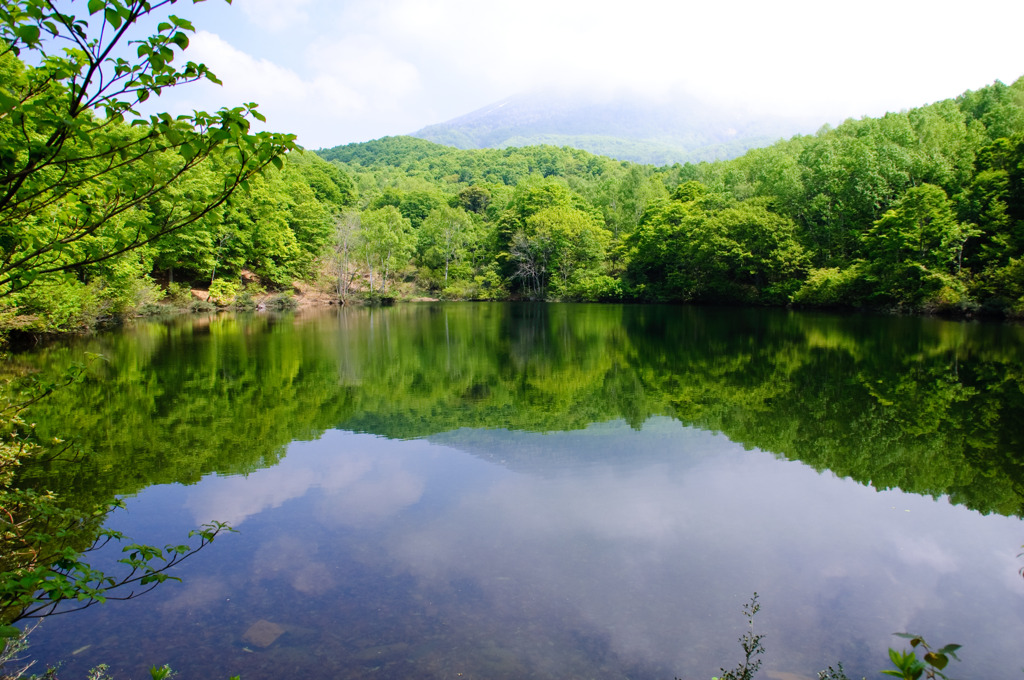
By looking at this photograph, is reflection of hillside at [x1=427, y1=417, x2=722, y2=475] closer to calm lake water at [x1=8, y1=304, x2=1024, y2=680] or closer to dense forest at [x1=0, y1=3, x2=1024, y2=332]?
calm lake water at [x1=8, y1=304, x2=1024, y2=680]

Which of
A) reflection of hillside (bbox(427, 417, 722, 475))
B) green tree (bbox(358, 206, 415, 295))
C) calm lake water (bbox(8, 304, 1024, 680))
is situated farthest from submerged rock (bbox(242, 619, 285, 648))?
green tree (bbox(358, 206, 415, 295))

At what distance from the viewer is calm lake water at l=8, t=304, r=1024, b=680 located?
4723 millimetres

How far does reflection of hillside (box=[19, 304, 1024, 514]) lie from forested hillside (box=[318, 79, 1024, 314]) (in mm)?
11931

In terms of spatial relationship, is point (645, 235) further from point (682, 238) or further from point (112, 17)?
point (112, 17)

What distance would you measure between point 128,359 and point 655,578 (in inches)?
740

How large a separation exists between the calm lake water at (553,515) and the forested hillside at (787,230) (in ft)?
72.8

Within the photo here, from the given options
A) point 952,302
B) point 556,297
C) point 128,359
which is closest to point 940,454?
point 128,359

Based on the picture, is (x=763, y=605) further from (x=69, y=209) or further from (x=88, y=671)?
(x=69, y=209)

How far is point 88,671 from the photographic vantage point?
4.41m

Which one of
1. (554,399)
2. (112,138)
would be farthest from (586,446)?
(112,138)

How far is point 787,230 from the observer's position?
43875 mm

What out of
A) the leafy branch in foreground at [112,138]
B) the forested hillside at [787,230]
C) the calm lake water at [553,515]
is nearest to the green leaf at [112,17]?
the leafy branch in foreground at [112,138]

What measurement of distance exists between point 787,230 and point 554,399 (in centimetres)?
3768

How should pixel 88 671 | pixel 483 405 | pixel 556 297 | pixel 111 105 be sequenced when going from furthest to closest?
1. pixel 556 297
2. pixel 483 405
3. pixel 88 671
4. pixel 111 105
